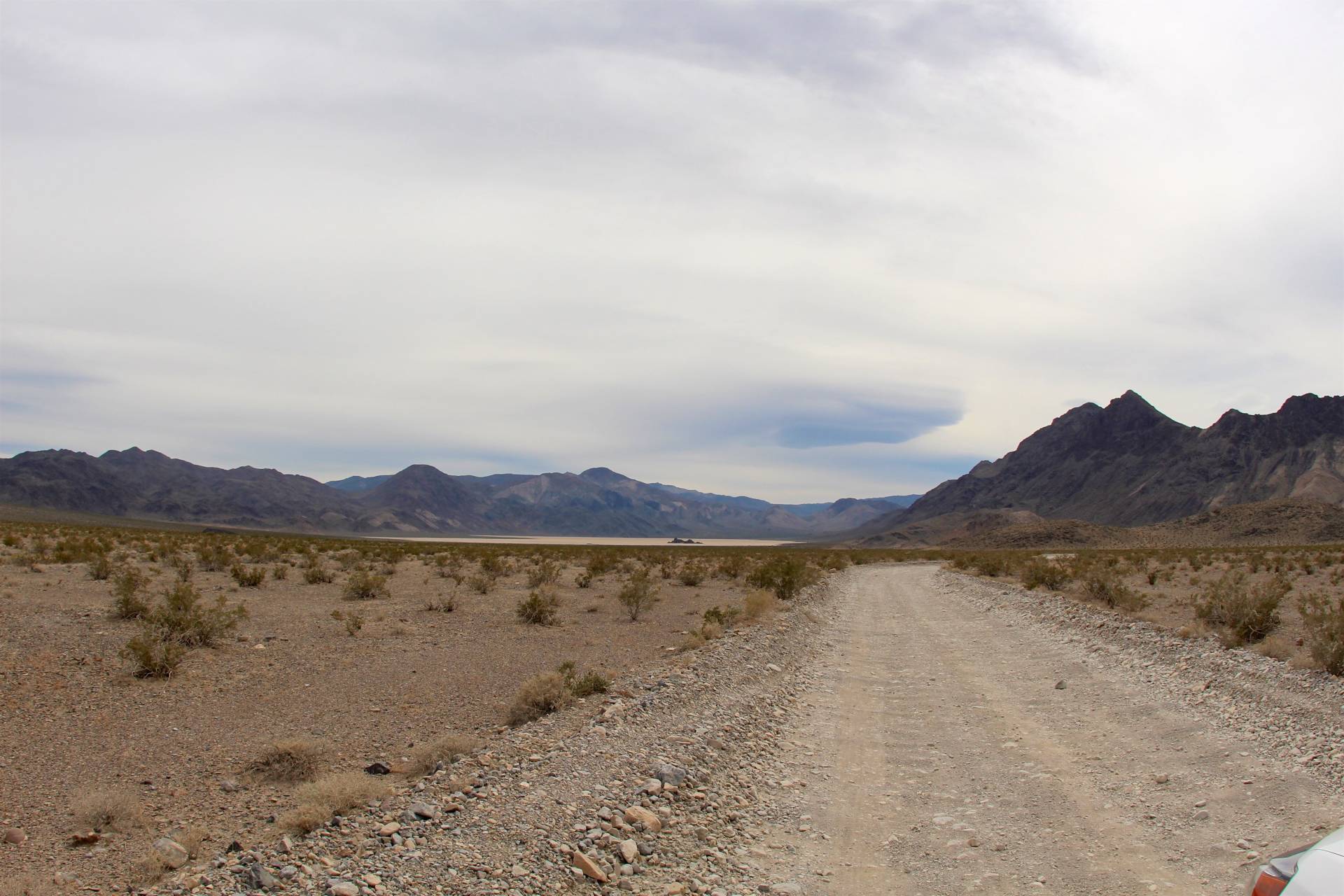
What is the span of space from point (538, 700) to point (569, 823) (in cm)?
424

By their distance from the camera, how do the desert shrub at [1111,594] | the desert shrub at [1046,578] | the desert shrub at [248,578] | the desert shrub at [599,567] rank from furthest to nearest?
the desert shrub at [599,567]
the desert shrub at [1046,578]
the desert shrub at [248,578]
the desert shrub at [1111,594]

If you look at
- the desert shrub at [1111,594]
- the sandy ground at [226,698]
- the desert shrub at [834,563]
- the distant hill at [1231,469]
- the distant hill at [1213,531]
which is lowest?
the desert shrub at [834,563]

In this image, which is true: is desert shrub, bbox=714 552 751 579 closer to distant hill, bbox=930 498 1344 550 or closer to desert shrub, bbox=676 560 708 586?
desert shrub, bbox=676 560 708 586

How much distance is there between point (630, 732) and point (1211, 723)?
7371 mm

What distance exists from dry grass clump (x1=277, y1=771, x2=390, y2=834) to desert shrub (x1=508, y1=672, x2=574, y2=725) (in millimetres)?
2970

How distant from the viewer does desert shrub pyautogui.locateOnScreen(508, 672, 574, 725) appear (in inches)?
425

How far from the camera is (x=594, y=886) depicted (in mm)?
5953

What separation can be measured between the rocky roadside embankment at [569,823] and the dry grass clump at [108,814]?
1536 millimetres

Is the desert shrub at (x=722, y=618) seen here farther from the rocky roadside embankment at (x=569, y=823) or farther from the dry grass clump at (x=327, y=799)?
the dry grass clump at (x=327, y=799)

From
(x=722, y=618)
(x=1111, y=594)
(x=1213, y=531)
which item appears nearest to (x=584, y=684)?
(x=722, y=618)

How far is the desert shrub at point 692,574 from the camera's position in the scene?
3581 cm

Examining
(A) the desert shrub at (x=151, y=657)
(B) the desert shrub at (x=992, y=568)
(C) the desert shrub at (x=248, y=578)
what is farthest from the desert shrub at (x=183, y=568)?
(B) the desert shrub at (x=992, y=568)

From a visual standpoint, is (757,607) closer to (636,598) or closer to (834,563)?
(636,598)

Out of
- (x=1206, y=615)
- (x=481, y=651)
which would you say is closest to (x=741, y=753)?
(x=481, y=651)
